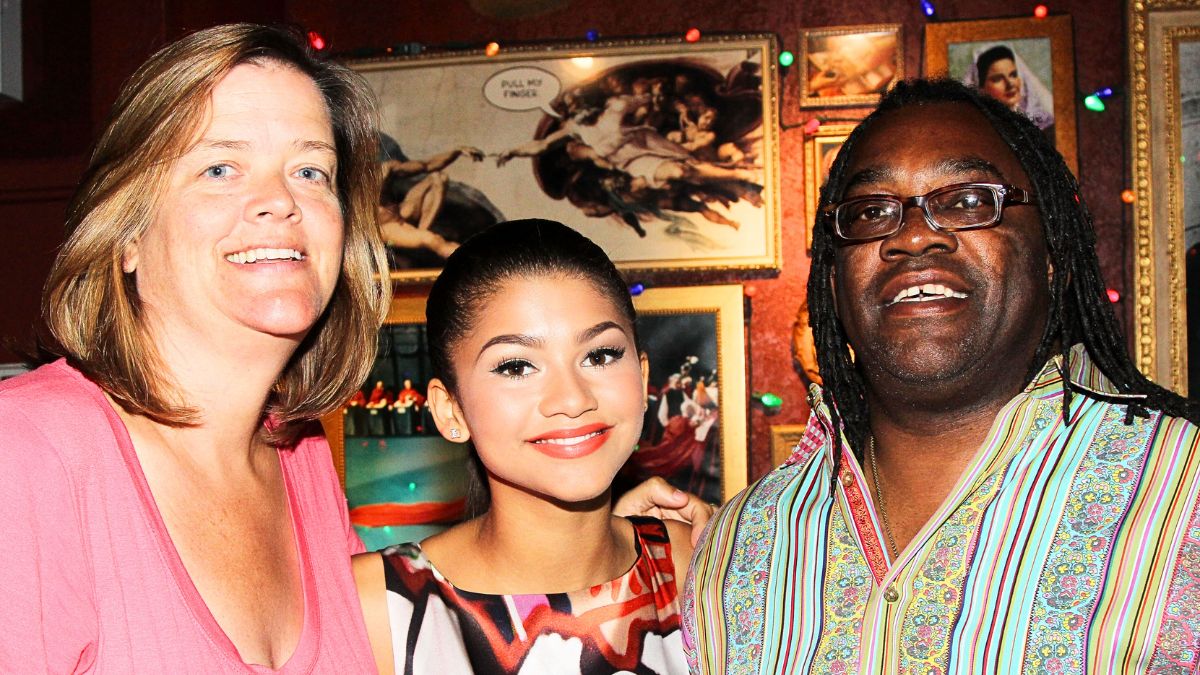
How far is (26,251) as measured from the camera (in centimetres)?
299

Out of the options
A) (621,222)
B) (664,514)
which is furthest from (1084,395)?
(621,222)

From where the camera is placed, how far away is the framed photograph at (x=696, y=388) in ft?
11.9

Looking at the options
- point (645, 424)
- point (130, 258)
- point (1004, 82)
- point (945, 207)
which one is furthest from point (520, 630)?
point (1004, 82)

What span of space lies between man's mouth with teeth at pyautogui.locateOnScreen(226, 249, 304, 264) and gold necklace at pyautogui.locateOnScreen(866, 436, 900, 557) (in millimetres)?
1071

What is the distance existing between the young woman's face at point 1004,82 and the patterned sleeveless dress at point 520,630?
2.38 metres

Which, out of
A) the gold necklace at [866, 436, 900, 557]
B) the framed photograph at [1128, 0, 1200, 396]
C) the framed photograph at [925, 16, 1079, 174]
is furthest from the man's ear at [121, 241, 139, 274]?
the framed photograph at [1128, 0, 1200, 396]

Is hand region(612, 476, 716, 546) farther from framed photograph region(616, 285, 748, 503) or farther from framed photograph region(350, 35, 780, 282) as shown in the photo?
framed photograph region(350, 35, 780, 282)

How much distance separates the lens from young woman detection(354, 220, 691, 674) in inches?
71.8

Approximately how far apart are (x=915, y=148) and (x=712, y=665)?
0.95m

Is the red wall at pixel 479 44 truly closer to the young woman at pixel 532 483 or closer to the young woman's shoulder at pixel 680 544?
the young woman's shoulder at pixel 680 544

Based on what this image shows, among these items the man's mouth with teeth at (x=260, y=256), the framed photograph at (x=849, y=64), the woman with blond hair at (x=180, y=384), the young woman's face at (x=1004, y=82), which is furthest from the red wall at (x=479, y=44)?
the man's mouth with teeth at (x=260, y=256)

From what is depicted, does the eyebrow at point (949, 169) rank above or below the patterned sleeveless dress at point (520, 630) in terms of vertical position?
above

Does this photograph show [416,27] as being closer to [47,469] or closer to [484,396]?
[484,396]

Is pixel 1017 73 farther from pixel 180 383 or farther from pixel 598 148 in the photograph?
pixel 180 383
